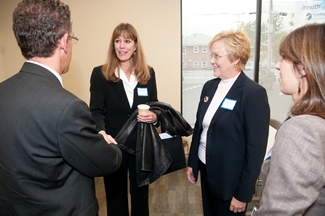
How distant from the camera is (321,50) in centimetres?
78

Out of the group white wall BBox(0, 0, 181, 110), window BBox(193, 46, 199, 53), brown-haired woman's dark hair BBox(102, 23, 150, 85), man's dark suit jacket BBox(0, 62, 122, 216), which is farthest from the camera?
window BBox(193, 46, 199, 53)

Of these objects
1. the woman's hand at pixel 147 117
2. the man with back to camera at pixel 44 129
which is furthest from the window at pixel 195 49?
the man with back to camera at pixel 44 129

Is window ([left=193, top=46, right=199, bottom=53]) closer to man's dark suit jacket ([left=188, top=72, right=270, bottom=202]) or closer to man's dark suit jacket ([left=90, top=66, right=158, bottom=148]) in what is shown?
man's dark suit jacket ([left=90, top=66, right=158, bottom=148])

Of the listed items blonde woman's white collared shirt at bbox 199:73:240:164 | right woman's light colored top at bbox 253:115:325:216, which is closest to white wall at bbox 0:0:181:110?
blonde woman's white collared shirt at bbox 199:73:240:164

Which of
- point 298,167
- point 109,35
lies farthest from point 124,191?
point 109,35

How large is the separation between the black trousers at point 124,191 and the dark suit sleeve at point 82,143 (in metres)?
0.83

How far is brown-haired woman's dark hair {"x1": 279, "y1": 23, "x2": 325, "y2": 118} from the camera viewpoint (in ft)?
2.56

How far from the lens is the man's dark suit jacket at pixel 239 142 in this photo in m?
1.32

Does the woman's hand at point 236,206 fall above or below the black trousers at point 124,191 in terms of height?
above

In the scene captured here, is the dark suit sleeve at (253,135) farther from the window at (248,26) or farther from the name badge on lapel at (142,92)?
the window at (248,26)

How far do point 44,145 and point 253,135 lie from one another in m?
1.04

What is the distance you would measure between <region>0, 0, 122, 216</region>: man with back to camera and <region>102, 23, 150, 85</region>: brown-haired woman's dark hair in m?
0.86

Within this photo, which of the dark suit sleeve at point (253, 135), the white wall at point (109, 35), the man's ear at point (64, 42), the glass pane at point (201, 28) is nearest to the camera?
the man's ear at point (64, 42)

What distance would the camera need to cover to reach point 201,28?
3.58 metres
